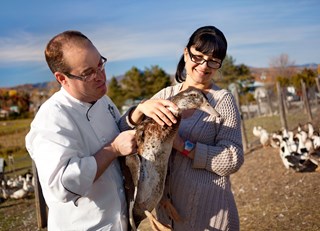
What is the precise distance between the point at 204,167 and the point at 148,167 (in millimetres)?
389

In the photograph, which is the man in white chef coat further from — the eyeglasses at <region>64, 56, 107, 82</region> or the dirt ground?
the dirt ground

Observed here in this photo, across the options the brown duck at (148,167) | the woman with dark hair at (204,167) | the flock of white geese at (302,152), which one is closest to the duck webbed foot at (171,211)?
the woman with dark hair at (204,167)

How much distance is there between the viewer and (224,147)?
2.36 m

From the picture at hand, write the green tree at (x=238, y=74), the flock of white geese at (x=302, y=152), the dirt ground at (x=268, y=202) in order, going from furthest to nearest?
the green tree at (x=238, y=74) < the flock of white geese at (x=302, y=152) < the dirt ground at (x=268, y=202)

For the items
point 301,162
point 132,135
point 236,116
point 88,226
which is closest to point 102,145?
point 132,135

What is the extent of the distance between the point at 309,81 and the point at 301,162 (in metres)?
29.0

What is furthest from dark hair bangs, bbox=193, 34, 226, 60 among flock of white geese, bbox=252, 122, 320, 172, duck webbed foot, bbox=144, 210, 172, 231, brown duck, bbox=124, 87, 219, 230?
flock of white geese, bbox=252, 122, 320, 172

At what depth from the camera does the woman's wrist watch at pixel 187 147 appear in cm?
236

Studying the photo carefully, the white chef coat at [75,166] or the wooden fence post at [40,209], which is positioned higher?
the white chef coat at [75,166]

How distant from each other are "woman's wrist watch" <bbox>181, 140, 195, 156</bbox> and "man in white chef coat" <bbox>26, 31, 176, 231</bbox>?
30 cm

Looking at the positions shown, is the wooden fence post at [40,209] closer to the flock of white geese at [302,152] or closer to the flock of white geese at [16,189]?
the flock of white geese at [16,189]

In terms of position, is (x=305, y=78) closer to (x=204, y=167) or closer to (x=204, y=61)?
(x=204, y=61)

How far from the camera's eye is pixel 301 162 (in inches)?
358

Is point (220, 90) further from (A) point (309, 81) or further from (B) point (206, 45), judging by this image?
(A) point (309, 81)
